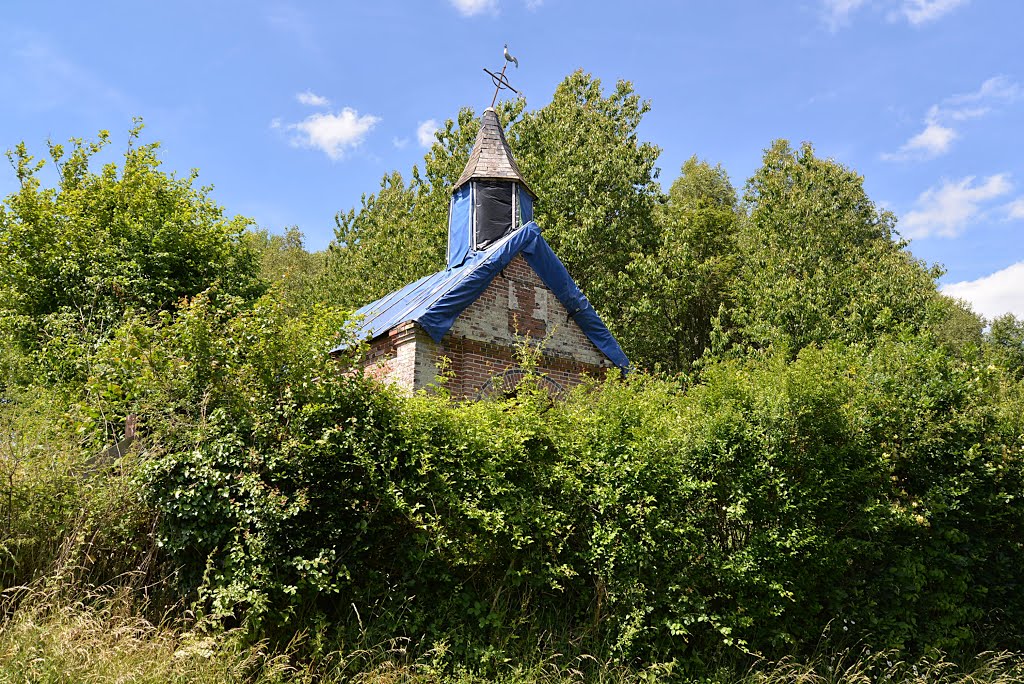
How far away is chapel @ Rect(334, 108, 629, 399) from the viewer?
11.1 m

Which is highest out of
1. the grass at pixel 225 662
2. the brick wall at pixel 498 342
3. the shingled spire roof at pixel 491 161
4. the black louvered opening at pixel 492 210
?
the shingled spire roof at pixel 491 161

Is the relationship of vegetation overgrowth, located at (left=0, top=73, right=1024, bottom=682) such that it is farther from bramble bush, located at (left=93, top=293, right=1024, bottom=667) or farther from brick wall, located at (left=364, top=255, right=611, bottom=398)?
brick wall, located at (left=364, top=255, right=611, bottom=398)

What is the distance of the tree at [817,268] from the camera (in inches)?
810

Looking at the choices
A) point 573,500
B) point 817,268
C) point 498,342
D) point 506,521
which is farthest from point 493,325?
point 817,268

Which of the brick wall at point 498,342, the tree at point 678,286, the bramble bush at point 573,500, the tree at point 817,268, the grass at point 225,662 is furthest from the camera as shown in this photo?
the tree at point 678,286

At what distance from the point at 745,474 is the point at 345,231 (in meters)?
26.7

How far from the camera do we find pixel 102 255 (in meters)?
14.3

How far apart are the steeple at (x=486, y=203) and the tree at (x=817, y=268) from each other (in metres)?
8.25

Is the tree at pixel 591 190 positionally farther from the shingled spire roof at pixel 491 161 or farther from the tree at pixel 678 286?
the shingled spire roof at pixel 491 161

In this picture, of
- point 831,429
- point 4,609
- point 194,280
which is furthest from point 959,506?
point 194,280

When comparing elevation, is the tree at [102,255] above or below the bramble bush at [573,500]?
above

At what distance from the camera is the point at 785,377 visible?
620 cm

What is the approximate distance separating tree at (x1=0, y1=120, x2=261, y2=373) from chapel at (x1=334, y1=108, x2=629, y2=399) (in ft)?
13.1

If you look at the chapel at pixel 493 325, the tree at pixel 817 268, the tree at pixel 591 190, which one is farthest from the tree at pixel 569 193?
the chapel at pixel 493 325
